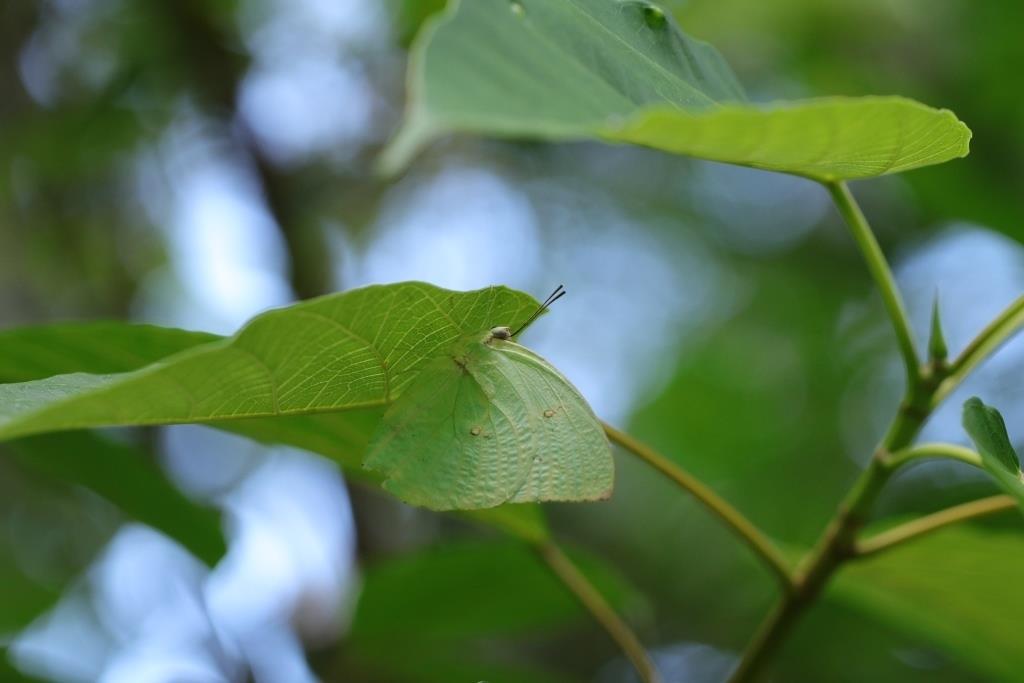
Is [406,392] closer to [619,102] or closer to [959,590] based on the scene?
[619,102]

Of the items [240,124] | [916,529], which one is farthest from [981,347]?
[240,124]

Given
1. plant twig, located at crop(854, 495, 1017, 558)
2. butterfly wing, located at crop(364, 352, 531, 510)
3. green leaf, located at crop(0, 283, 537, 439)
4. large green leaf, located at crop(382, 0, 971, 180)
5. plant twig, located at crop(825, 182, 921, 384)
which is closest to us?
large green leaf, located at crop(382, 0, 971, 180)

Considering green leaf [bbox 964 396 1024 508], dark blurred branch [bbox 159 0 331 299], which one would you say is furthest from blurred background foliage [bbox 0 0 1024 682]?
green leaf [bbox 964 396 1024 508]

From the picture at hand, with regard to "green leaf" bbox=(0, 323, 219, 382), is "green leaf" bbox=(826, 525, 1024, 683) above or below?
below

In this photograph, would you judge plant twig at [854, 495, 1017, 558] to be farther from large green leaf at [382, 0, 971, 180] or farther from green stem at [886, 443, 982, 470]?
large green leaf at [382, 0, 971, 180]

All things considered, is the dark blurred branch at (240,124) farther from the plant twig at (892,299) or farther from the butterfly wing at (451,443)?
the plant twig at (892,299)
